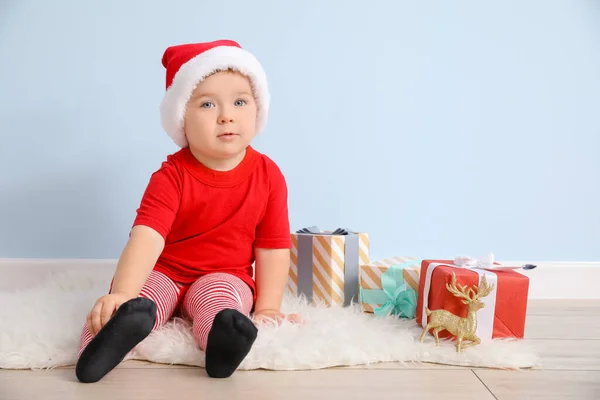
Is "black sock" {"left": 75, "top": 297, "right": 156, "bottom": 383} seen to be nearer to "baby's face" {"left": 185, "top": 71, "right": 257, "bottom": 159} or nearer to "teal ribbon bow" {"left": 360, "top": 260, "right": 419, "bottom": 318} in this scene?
"baby's face" {"left": 185, "top": 71, "right": 257, "bottom": 159}

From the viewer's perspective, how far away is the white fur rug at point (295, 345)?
905 millimetres

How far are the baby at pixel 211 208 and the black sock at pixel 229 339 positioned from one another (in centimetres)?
14

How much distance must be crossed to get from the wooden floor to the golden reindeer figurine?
84 mm

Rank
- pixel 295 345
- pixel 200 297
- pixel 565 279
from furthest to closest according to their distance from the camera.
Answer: pixel 565 279 < pixel 200 297 < pixel 295 345

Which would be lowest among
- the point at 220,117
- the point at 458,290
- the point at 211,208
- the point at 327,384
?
the point at 327,384

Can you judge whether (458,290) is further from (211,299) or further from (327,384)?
(211,299)

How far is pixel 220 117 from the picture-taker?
3.58 feet

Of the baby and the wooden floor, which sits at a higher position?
the baby

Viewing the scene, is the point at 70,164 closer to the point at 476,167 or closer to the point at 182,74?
the point at 182,74

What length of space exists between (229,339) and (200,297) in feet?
0.82

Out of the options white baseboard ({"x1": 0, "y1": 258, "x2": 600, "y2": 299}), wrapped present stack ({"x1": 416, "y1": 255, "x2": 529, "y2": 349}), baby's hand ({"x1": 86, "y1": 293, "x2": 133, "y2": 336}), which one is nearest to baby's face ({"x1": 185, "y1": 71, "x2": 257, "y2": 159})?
baby's hand ({"x1": 86, "y1": 293, "x2": 133, "y2": 336})

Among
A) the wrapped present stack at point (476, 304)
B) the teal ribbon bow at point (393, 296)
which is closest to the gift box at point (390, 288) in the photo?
the teal ribbon bow at point (393, 296)

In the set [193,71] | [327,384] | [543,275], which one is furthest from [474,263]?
[193,71]

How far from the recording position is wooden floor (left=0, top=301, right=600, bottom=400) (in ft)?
2.59
